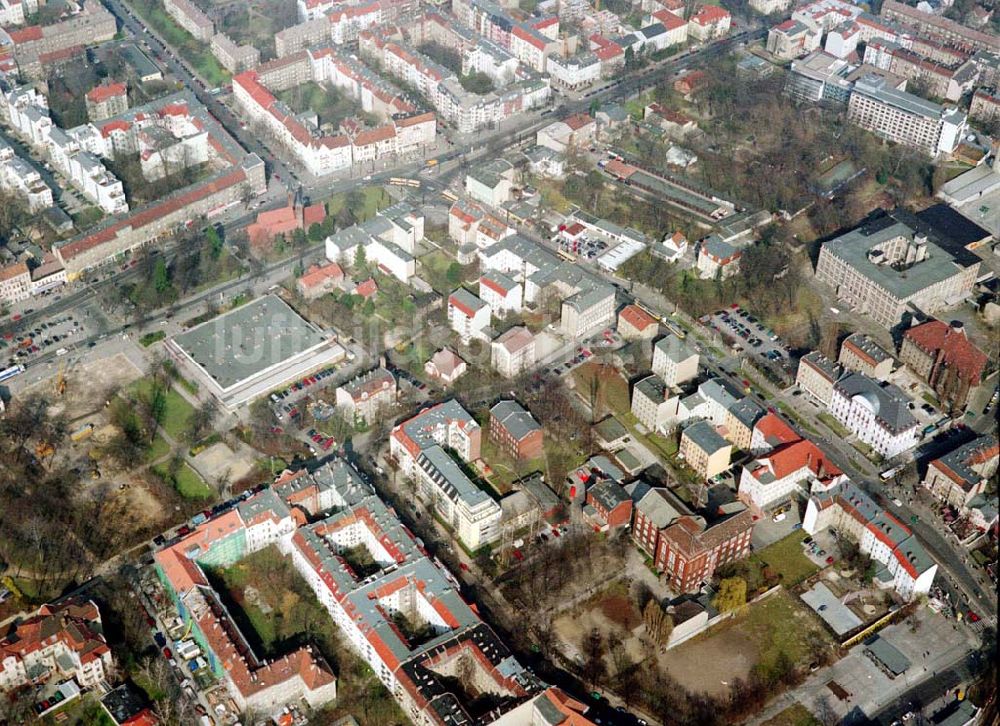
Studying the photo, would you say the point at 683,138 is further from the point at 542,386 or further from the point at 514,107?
the point at 542,386

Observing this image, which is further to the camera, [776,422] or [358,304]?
[358,304]

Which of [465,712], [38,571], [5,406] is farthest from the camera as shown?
[5,406]

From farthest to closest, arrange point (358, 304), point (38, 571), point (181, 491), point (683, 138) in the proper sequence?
1. point (683, 138)
2. point (358, 304)
3. point (181, 491)
4. point (38, 571)

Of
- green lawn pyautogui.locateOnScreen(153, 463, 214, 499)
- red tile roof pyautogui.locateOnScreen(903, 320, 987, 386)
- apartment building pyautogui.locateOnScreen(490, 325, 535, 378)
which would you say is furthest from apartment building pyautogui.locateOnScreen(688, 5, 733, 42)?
green lawn pyautogui.locateOnScreen(153, 463, 214, 499)

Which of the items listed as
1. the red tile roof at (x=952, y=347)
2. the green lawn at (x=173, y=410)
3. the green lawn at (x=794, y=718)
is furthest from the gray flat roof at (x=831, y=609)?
the green lawn at (x=173, y=410)

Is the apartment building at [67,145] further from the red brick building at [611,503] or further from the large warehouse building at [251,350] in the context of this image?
the red brick building at [611,503]

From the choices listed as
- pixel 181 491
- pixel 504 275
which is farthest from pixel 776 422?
pixel 181 491
